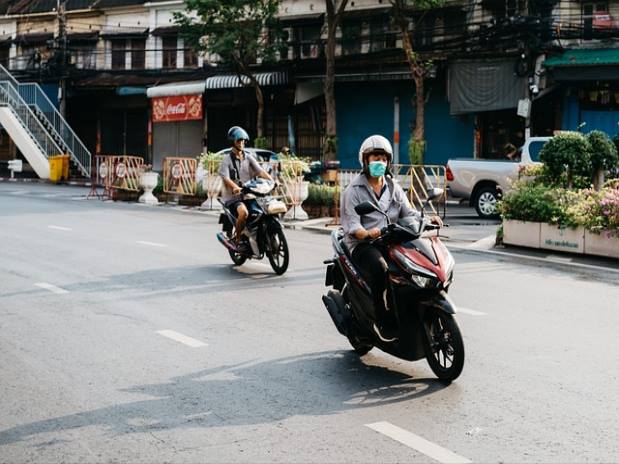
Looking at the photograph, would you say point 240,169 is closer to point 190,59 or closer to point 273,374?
point 273,374

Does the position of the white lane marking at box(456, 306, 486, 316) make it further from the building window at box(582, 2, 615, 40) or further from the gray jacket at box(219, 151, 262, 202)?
the building window at box(582, 2, 615, 40)

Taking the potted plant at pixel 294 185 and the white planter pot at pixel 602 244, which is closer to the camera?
the white planter pot at pixel 602 244

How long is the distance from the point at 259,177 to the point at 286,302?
301 centimetres

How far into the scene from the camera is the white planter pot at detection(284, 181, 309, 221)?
70.7 ft

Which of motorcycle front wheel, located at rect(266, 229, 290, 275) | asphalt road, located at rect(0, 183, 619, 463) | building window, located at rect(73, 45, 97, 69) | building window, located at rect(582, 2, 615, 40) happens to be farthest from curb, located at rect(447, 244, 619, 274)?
building window, located at rect(73, 45, 97, 69)

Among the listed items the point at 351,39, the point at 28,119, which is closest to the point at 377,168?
the point at 351,39

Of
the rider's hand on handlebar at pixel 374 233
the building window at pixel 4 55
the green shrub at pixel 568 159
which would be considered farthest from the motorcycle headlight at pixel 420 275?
the building window at pixel 4 55

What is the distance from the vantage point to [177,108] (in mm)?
40844

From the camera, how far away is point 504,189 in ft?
75.6

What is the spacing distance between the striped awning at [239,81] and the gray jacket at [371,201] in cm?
2959

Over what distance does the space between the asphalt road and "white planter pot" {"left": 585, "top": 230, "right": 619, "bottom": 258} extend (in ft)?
5.51

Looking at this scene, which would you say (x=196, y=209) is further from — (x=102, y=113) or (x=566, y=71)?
(x=102, y=113)

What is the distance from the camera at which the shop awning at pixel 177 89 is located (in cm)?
3944

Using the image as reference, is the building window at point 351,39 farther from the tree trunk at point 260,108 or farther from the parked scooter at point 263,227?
the parked scooter at point 263,227
